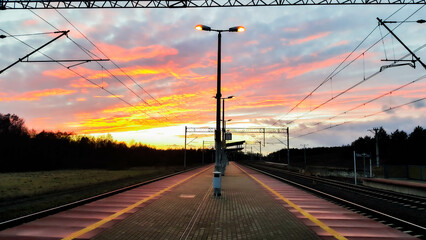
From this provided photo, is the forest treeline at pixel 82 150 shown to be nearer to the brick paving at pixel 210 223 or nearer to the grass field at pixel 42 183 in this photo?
the grass field at pixel 42 183

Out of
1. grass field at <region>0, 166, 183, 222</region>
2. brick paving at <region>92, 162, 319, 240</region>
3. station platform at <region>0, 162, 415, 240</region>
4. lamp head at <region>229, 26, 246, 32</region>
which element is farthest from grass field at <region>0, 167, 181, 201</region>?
lamp head at <region>229, 26, 246, 32</region>

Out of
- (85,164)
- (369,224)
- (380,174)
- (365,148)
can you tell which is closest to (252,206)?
(369,224)

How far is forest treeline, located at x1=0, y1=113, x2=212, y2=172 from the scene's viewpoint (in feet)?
269

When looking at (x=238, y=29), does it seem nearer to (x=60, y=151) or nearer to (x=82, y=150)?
(x=60, y=151)

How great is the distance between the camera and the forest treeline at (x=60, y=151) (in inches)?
3226

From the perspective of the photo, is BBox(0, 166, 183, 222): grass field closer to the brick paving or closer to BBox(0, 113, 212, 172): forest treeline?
the brick paving

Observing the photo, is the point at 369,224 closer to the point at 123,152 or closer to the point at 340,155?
the point at 123,152

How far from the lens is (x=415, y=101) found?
2286 cm

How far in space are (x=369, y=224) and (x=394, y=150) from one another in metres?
103

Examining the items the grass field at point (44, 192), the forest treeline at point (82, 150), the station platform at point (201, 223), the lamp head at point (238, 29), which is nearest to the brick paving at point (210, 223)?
the station platform at point (201, 223)

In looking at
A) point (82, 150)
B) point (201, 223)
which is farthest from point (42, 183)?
point (82, 150)

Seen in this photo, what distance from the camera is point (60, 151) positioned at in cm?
10094

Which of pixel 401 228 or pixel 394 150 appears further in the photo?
pixel 394 150

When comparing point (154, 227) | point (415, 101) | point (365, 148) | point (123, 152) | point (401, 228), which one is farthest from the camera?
point (123, 152)
